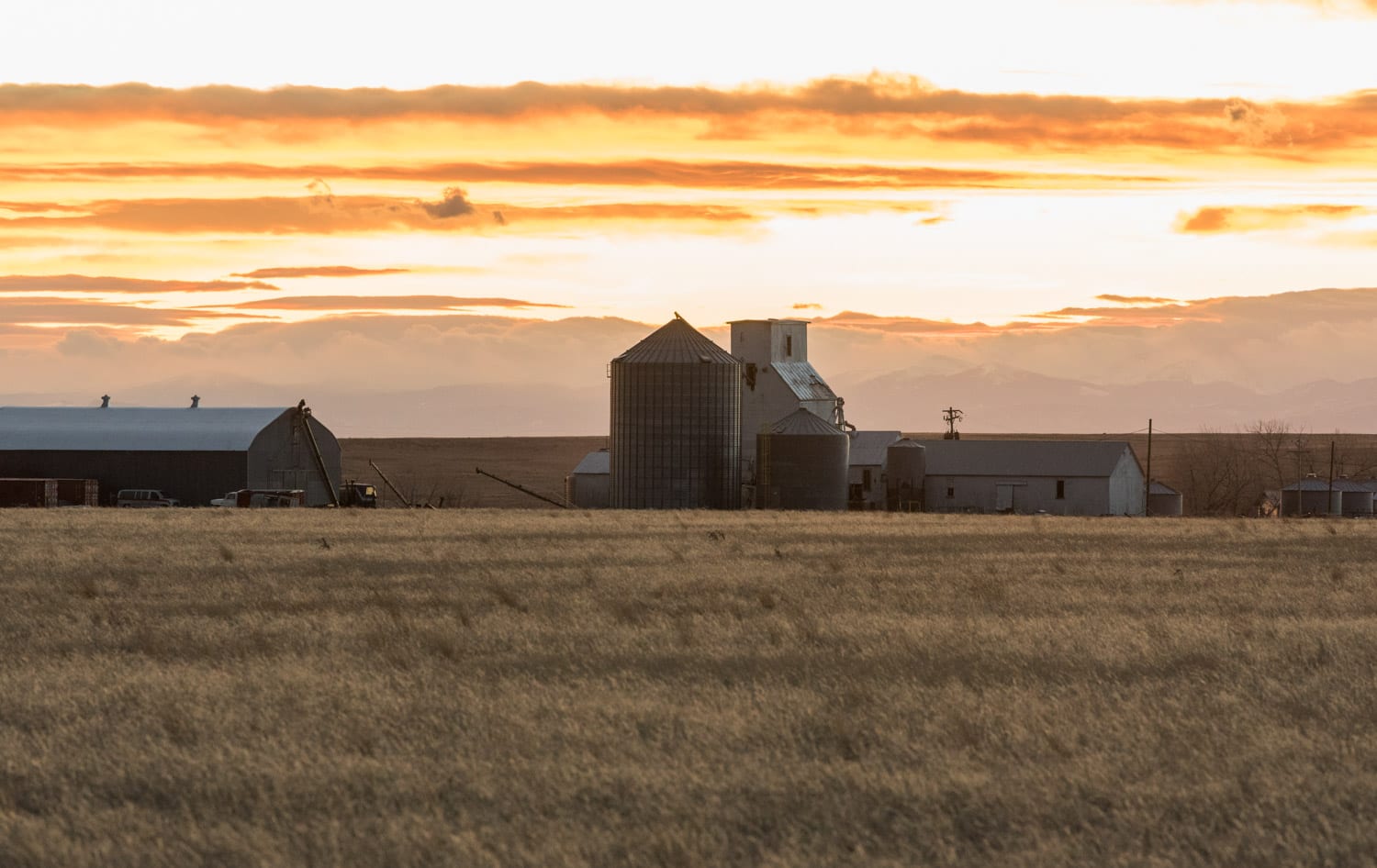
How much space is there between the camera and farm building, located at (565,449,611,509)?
9069 centimetres

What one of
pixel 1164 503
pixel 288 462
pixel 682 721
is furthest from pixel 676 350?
pixel 682 721

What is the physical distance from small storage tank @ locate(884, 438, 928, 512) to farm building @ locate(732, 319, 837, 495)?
474cm

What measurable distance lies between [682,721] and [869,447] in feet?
Answer: 266

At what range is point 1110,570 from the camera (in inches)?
1337

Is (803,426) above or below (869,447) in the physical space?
above

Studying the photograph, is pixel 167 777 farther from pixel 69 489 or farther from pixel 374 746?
pixel 69 489

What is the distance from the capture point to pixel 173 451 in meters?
78.6

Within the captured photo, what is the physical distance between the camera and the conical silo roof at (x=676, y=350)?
78.4m

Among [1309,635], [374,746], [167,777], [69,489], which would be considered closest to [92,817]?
[167,777]

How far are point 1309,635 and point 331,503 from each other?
6624 centimetres

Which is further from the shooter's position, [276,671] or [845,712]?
[276,671]

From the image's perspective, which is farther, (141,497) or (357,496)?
(357,496)

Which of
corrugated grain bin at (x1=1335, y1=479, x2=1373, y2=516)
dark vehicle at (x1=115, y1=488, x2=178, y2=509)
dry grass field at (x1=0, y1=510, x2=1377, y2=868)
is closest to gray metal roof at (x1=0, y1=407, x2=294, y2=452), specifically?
dark vehicle at (x1=115, y1=488, x2=178, y2=509)

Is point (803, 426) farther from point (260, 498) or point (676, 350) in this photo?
point (260, 498)
